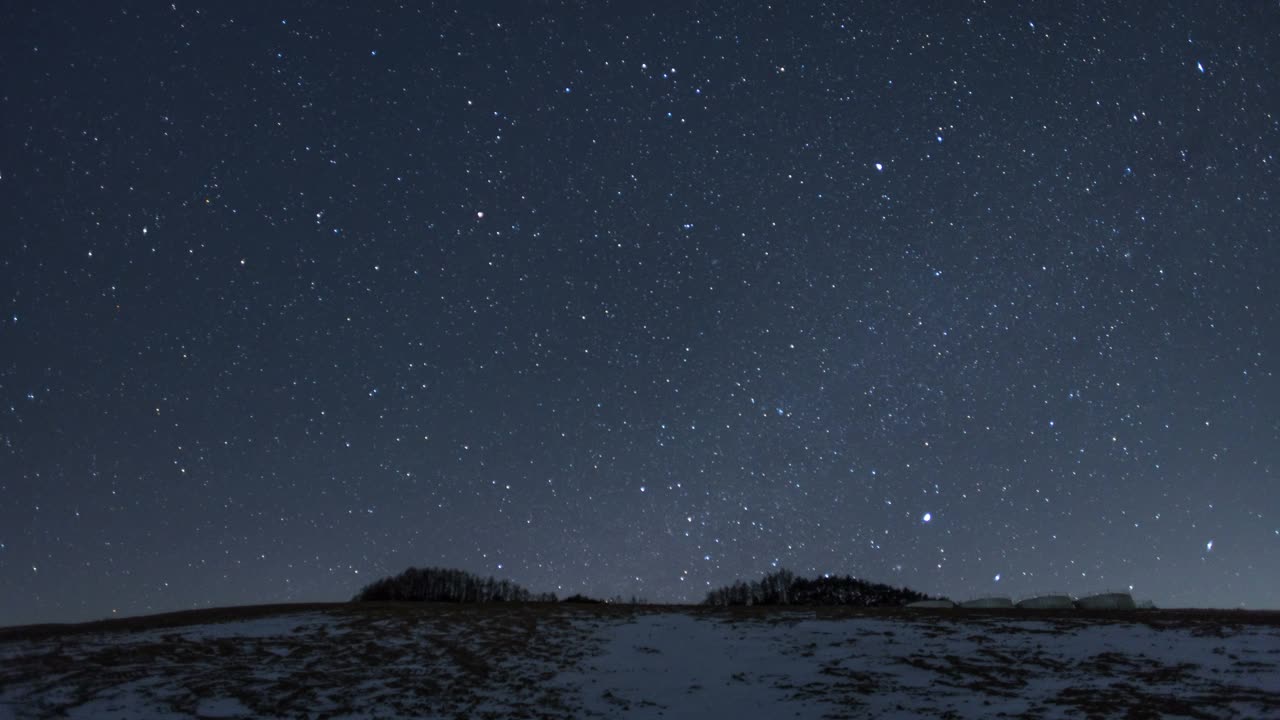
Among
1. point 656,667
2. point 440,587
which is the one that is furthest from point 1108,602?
point 440,587

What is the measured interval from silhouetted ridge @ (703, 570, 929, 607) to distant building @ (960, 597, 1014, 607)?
68.0 ft

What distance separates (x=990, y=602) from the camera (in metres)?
36.5

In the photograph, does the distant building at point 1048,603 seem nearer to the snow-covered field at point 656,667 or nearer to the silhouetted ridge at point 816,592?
the snow-covered field at point 656,667

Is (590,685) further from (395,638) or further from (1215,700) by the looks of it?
(1215,700)

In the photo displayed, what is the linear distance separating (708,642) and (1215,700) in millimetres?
13447

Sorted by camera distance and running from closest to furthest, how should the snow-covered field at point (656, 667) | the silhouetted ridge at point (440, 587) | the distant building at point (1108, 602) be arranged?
the snow-covered field at point (656, 667) < the distant building at point (1108, 602) < the silhouetted ridge at point (440, 587)

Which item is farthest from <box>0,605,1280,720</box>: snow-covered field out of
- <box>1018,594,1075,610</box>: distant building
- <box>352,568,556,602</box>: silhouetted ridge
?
<box>352,568,556,602</box>: silhouetted ridge

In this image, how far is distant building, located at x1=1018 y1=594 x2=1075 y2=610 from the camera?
3522 centimetres

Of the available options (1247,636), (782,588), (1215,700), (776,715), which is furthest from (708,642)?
(782,588)

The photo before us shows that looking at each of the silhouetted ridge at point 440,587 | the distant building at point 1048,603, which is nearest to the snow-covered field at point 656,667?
A: the distant building at point 1048,603

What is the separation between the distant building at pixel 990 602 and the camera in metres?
36.2

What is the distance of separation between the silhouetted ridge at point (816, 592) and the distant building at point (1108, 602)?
22.8 metres

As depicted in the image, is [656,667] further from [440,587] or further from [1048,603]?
[440,587]

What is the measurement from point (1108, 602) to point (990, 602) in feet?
14.8
